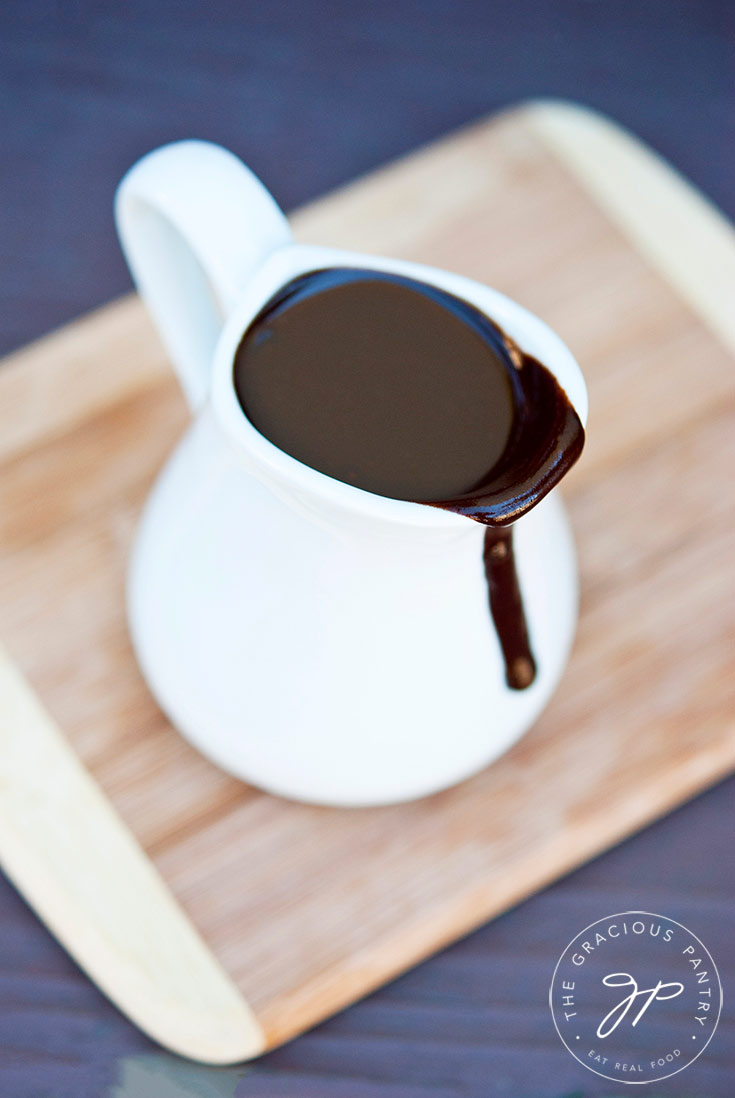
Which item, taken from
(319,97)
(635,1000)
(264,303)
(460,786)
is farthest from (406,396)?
(319,97)

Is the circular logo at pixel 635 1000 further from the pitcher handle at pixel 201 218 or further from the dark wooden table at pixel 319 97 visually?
the pitcher handle at pixel 201 218

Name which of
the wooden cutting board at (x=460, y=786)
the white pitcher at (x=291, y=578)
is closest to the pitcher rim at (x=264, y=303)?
the white pitcher at (x=291, y=578)

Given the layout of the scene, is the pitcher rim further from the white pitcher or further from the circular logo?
the circular logo

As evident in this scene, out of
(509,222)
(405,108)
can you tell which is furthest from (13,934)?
(405,108)

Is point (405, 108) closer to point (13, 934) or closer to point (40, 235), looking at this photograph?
point (40, 235)

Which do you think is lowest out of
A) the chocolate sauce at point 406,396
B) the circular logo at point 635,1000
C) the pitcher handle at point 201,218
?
the circular logo at point 635,1000
